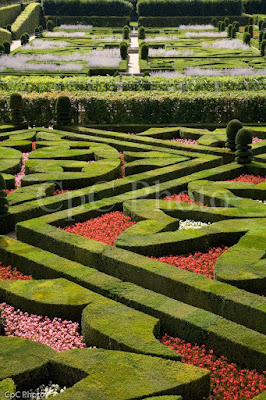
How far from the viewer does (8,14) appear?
53.6 meters

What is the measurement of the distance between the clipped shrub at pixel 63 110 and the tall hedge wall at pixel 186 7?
145 ft

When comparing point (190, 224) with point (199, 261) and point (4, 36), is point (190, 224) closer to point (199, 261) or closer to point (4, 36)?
point (199, 261)

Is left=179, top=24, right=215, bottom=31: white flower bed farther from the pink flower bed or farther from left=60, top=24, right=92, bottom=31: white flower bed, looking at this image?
the pink flower bed

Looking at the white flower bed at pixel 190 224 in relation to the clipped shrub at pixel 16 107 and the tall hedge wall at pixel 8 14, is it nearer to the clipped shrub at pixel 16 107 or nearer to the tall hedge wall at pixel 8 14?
the clipped shrub at pixel 16 107

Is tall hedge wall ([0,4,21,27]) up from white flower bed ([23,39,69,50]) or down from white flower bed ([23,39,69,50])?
up

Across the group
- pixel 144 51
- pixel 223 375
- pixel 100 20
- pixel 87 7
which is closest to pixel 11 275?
pixel 223 375

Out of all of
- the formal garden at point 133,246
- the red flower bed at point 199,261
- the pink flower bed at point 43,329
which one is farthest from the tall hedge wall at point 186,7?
the pink flower bed at point 43,329

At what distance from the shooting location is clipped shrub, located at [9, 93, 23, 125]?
1595cm

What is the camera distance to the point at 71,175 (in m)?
11.2

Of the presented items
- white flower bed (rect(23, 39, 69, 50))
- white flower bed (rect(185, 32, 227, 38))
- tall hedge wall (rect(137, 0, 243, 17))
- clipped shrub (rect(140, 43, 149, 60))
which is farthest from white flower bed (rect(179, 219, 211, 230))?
tall hedge wall (rect(137, 0, 243, 17))

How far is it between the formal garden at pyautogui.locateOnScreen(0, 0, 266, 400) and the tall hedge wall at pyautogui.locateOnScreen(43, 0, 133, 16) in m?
41.8

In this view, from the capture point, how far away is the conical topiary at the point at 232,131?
499 inches

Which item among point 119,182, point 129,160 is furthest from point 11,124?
point 119,182

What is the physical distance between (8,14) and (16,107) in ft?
134
